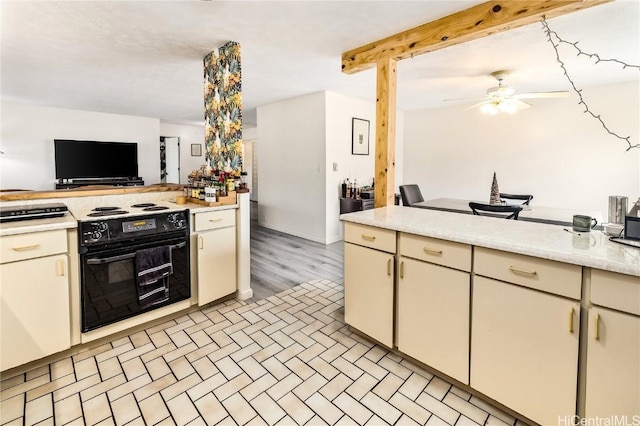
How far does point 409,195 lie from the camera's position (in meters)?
4.25

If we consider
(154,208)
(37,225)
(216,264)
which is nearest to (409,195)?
(216,264)

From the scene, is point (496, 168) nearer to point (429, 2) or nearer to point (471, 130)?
point (471, 130)

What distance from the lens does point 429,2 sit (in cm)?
216

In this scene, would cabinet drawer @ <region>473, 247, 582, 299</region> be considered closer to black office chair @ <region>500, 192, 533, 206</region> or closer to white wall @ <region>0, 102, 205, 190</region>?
black office chair @ <region>500, 192, 533, 206</region>

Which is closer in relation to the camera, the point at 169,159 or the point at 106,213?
the point at 106,213

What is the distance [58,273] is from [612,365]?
2784 millimetres

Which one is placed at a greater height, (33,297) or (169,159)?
(169,159)

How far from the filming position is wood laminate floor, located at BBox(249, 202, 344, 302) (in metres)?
3.28

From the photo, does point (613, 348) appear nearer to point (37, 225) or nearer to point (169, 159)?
point (37, 225)

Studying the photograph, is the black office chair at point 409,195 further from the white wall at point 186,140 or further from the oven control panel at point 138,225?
the white wall at point 186,140

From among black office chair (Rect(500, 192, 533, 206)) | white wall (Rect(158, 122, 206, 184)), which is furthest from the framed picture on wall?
white wall (Rect(158, 122, 206, 184))

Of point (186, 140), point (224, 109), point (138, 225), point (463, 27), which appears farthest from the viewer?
point (186, 140)

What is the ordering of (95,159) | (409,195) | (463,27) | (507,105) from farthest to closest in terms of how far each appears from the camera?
(95,159)
(409,195)
(507,105)
(463,27)

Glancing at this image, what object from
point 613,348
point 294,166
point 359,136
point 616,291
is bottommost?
point 613,348
